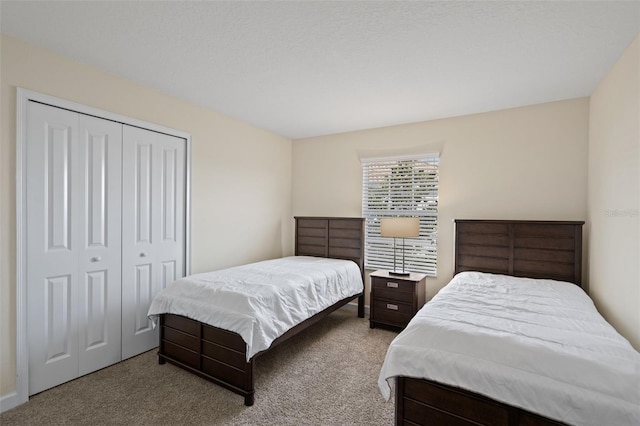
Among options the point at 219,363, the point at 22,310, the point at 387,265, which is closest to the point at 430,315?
the point at 219,363

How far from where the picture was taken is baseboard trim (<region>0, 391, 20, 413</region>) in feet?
6.48

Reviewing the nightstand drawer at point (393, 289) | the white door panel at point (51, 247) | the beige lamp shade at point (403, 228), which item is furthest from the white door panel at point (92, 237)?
the beige lamp shade at point (403, 228)

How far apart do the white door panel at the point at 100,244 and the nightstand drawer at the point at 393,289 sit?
261 centimetres

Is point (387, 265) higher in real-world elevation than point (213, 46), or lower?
lower

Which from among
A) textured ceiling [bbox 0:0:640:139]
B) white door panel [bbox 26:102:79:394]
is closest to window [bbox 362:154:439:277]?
textured ceiling [bbox 0:0:640:139]

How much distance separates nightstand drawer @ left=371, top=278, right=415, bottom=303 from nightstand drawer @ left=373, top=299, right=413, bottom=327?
6 cm

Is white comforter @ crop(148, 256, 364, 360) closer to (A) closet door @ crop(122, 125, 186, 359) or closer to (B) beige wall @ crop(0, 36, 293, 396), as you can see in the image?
(A) closet door @ crop(122, 125, 186, 359)

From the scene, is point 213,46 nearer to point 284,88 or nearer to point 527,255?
point 284,88

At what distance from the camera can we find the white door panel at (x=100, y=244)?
7.95 feet

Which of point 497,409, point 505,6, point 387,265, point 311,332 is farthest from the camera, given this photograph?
point 387,265

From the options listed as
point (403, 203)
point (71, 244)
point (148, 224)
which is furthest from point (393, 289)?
point (71, 244)

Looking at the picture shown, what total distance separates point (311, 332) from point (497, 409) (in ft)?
7.26

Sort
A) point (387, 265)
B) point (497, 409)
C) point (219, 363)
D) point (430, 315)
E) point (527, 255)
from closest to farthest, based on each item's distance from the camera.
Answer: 1. point (497, 409)
2. point (430, 315)
3. point (219, 363)
4. point (527, 255)
5. point (387, 265)

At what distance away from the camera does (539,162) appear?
3.14 metres
